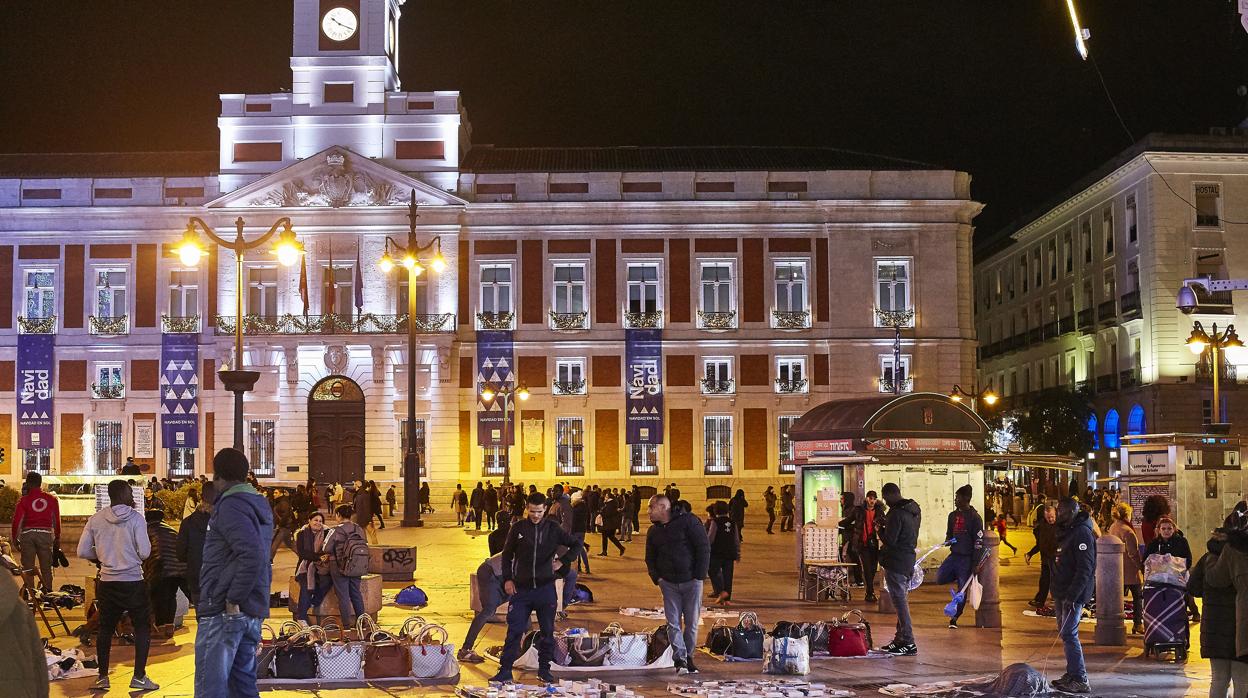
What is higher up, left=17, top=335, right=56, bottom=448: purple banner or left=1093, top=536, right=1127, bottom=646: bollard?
left=17, top=335, right=56, bottom=448: purple banner

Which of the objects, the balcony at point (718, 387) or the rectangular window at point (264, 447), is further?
the balcony at point (718, 387)

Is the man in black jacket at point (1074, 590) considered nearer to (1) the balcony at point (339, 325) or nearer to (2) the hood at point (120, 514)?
(2) the hood at point (120, 514)

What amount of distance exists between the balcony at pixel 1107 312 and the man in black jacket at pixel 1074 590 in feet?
148

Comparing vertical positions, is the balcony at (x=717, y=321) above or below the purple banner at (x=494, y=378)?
above

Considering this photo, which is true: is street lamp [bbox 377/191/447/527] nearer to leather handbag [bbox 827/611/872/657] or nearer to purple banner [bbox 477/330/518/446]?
purple banner [bbox 477/330/518/446]

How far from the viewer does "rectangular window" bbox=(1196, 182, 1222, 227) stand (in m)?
51.5

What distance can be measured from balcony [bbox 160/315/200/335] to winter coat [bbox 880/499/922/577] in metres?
41.4

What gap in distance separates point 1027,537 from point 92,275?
34.7 m

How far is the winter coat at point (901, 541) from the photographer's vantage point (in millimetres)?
14328

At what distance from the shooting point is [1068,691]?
11.6 metres

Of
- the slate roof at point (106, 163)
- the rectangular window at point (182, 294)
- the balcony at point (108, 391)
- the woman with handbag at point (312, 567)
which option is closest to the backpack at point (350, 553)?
the woman with handbag at point (312, 567)

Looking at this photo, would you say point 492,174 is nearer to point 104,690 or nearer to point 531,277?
point 531,277

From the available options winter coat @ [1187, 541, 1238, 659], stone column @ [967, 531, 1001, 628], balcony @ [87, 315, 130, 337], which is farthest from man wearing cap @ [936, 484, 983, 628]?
balcony @ [87, 315, 130, 337]

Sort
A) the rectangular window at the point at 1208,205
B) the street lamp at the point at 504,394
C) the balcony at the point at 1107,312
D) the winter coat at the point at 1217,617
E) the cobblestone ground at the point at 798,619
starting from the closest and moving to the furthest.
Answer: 1. the winter coat at the point at 1217,617
2. the cobblestone ground at the point at 798,619
3. the street lamp at the point at 504,394
4. the rectangular window at the point at 1208,205
5. the balcony at the point at 1107,312
